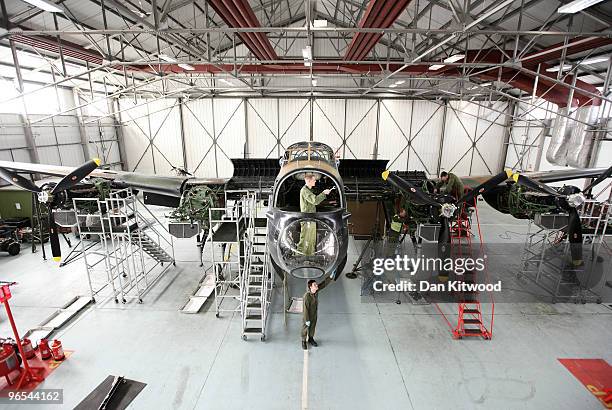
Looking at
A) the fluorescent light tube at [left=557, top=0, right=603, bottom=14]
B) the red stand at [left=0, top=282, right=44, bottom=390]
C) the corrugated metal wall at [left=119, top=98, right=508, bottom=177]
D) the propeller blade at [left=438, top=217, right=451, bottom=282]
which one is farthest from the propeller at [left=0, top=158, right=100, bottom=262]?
the corrugated metal wall at [left=119, top=98, right=508, bottom=177]

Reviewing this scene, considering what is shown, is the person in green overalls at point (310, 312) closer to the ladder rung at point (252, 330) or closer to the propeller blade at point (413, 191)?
the ladder rung at point (252, 330)

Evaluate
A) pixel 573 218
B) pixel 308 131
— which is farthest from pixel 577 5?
pixel 308 131

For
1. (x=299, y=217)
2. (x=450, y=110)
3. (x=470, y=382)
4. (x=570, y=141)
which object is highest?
(x=450, y=110)

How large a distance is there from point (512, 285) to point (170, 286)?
13.0 metres

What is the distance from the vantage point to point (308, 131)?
2572 cm

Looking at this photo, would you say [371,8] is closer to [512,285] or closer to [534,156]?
[512,285]

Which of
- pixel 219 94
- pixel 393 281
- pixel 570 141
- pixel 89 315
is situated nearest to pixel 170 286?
pixel 89 315

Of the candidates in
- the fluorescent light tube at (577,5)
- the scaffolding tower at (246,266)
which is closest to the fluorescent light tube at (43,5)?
the scaffolding tower at (246,266)

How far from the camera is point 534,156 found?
76.3 ft

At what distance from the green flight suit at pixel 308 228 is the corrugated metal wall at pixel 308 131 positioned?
1849cm

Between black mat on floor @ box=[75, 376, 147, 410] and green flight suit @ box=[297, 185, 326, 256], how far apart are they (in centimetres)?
475

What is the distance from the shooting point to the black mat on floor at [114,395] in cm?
609

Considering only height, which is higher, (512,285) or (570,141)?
(570,141)

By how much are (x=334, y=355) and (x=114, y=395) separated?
501cm
